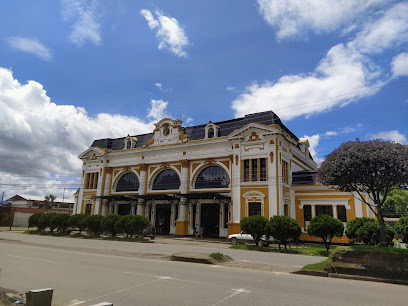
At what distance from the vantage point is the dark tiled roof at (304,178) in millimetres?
32906

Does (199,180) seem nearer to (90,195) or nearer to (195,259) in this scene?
(90,195)

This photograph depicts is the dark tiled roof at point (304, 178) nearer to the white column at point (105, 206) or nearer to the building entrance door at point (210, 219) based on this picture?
the building entrance door at point (210, 219)

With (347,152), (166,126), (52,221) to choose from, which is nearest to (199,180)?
(166,126)

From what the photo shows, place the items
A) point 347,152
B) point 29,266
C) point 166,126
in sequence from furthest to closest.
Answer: point 166,126, point 347,152, point 29,266

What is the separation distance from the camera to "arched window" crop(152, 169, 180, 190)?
3797cm

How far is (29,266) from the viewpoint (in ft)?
39.4

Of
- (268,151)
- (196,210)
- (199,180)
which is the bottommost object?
(196,210)

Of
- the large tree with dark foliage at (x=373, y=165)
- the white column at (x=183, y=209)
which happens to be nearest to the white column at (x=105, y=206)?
the white column at (x=183, y=209)

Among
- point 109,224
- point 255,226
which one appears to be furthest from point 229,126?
point 109,224

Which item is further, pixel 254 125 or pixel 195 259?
Answer: pixel 254 125

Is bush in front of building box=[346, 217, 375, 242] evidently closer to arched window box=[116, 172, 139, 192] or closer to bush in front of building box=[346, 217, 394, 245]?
bush in front of building box=[346, 217, 394, 245]

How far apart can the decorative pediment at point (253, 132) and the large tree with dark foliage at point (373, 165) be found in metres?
17.3

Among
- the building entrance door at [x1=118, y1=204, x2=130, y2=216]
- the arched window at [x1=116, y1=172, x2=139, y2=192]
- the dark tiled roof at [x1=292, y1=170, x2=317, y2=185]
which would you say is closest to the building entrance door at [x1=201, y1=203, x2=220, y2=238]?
the dark tiled roof at [x1=292, y1=170, x2=317, y2=185]

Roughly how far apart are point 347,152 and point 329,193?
19795mm
